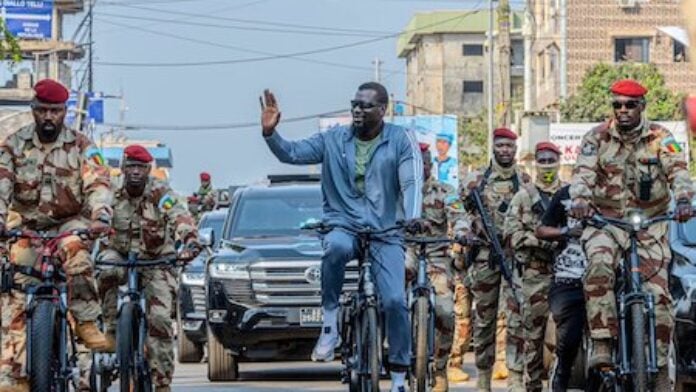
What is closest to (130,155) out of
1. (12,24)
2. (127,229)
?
(127,229)

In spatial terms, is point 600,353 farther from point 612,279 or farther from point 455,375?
point 455,375

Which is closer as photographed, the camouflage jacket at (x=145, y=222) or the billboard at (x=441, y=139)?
the camouflage jacket at (x=145, y=222)

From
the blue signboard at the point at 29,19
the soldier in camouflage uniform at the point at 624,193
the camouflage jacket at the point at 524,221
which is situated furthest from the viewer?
the blue signboard at the point at 29,19


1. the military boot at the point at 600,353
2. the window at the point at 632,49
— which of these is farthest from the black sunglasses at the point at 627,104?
the window at the point at 632,49

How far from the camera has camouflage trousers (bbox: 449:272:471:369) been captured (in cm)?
1878

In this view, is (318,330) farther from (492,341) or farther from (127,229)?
(127,229)

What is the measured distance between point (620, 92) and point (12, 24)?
70239 millimetres

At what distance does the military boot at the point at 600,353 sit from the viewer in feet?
39.9

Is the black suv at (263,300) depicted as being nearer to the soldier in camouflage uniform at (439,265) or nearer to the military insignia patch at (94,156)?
the soldier in camouflage uniform at (439,265)

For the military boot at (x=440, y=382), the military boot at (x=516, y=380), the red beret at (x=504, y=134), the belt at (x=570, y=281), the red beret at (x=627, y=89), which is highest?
the red beret at (x=627, y=89)

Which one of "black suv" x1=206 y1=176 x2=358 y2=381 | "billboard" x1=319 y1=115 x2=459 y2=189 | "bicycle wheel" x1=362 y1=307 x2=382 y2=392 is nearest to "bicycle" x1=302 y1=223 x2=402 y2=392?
"bicycle wheel" x1=362 y1=307 x2=382 y2=392

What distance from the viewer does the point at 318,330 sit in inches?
722

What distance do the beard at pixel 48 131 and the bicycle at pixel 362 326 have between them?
171 centimetres

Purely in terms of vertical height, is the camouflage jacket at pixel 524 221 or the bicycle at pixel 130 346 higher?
the camouflage jacket at pixel 524 221
